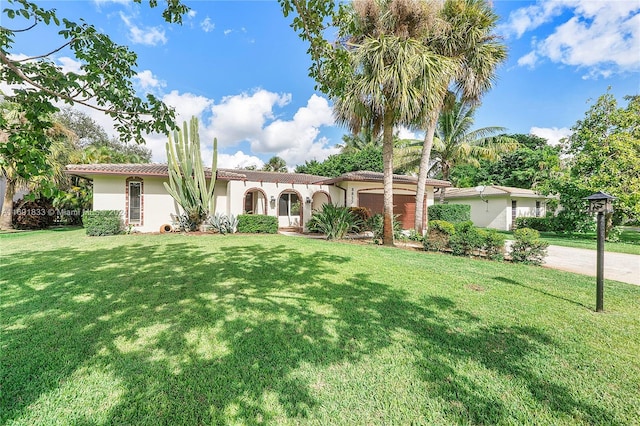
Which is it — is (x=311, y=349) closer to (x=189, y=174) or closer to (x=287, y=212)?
(x=189, y=174)

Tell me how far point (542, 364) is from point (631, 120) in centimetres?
1776

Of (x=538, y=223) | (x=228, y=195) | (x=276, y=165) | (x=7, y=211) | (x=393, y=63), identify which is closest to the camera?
(x=393, y=63)

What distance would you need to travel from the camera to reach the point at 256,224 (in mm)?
13867

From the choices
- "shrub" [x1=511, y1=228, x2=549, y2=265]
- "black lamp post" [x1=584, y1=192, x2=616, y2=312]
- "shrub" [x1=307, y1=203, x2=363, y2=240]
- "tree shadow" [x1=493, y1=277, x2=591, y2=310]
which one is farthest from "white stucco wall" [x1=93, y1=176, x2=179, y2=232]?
"black lamp post" [x1=584, y1=192, x2=616, y2=312]

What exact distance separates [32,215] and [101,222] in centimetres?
853

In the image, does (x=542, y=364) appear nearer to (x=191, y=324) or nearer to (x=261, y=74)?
(x=191, y=324)

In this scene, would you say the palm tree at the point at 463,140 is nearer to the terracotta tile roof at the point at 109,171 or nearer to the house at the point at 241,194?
the house at the point at 241,194

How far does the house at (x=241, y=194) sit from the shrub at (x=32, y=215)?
6556 millimetres

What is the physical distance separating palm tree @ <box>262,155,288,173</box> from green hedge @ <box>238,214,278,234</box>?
94.2ft

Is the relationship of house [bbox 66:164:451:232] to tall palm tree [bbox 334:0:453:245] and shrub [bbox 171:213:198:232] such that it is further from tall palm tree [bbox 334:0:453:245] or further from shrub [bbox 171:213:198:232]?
tall palm tree [bbox 334:0:453:245]

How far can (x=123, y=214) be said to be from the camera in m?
13.7

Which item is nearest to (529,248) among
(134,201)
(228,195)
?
(228,195)

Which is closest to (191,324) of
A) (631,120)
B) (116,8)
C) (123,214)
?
(116,8)

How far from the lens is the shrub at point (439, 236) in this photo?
9.71 meters
